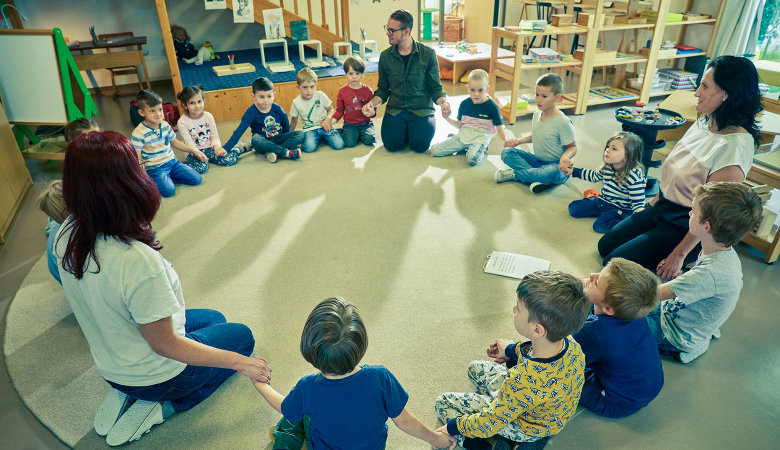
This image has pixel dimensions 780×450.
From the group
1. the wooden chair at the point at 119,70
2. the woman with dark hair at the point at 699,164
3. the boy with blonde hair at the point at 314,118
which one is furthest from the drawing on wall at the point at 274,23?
the woman with dark hair at the point at 699,164

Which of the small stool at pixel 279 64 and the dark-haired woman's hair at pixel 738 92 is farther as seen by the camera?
the small stool at pixel 279 64

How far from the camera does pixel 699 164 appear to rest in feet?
8.68

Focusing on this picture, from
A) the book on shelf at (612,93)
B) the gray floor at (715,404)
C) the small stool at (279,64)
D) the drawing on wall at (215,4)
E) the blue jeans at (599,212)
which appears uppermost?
the drawing on wall at (215,4)

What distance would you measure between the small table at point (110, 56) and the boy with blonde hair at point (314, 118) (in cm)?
237

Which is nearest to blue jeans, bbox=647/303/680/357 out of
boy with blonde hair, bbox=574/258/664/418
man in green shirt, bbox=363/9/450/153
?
boy with blonde hair, bbox=574/258/664/418

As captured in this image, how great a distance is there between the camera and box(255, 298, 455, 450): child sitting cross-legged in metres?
1.39

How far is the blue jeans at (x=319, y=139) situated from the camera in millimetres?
4430

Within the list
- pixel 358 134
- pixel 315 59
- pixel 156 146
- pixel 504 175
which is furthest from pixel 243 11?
pixel 504 175

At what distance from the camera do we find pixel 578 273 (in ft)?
9.35

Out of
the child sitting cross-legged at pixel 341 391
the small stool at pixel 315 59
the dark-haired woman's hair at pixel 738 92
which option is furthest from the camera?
the small stool at pixel 315 59

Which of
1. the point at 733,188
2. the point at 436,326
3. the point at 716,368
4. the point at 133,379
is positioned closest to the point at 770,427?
the point at 716,368

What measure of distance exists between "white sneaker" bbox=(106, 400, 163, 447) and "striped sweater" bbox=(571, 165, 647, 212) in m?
2.74

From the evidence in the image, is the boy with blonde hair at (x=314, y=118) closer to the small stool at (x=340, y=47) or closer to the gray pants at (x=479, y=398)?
the small stool at (x=340, y=47)

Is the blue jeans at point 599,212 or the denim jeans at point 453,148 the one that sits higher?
the denim jeans at point 453,148
